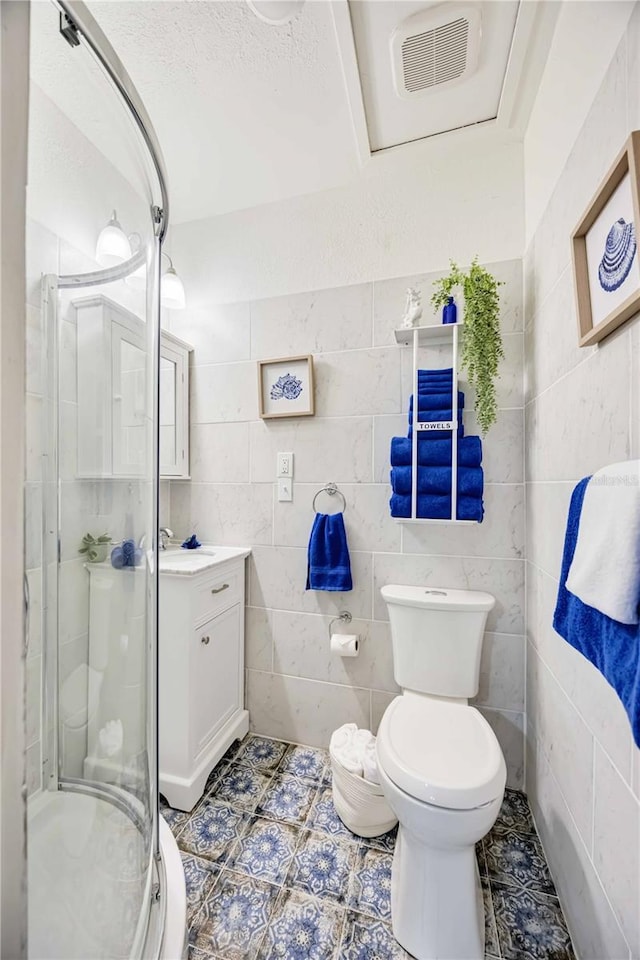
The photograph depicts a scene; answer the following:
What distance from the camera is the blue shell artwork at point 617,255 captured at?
726mm

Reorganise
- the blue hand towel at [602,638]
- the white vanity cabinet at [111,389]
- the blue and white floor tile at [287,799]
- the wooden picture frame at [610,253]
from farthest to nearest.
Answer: the blue and white floor tile at [287,799] < the white vanity cabinet at [111,389] < the wooden picture frame at [610,253] < the blue hand towel at [602,638]

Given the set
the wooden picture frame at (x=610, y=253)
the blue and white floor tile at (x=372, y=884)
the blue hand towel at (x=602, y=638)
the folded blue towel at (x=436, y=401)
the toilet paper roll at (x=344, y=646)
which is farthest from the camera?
the toilet paper roll at (x=344, y=646)

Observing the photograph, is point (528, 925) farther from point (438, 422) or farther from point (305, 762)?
point (438, 422)

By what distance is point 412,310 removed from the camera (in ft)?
4.79

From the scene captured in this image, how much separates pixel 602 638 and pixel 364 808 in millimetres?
1014

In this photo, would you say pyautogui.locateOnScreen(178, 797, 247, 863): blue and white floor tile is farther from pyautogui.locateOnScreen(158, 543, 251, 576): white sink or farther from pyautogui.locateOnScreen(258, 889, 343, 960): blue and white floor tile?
pyautogui.locateOnScreen(158, 543, 251, 576): white sink

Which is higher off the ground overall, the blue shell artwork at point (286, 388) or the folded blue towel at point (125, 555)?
the blue shell artwork at point (286, 388)

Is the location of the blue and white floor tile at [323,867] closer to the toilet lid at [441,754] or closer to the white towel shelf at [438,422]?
the toilet lid at [441,754]

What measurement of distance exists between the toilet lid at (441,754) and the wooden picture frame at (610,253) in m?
1.06

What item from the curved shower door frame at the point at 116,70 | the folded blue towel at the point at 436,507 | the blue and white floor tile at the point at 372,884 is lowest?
the blue and white floor tile at the point at 372,884

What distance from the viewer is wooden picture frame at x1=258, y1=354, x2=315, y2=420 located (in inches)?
64.1

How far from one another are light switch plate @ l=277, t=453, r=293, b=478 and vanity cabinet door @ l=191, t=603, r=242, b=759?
2.04ft

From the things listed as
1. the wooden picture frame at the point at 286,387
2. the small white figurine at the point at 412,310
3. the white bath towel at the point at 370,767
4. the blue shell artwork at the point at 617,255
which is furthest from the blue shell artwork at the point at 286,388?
the white bath towel at the point at 370,767

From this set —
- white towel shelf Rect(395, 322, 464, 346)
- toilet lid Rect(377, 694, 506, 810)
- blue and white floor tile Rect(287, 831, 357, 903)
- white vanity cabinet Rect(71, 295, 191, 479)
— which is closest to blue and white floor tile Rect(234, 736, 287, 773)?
blue and white floor tile Rect(287, 831, 357, 903)
